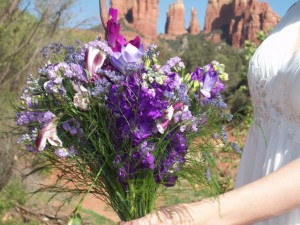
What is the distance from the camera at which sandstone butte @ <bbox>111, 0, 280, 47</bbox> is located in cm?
7044

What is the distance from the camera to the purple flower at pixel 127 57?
2.87 ft

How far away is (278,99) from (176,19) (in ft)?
281

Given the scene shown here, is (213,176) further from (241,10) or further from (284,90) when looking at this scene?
(241,10)

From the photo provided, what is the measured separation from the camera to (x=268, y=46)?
1401 millimetres

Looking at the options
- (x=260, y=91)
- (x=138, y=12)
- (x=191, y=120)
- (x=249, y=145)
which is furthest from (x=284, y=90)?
(x=138, y=12)

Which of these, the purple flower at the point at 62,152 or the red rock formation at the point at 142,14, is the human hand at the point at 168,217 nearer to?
the purple flower at the point at 62,152

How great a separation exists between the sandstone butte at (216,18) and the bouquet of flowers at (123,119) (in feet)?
217

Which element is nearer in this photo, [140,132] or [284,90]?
[140,132]

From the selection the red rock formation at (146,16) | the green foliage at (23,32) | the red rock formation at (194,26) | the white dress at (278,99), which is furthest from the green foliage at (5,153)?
the red rock formation at (194,26)

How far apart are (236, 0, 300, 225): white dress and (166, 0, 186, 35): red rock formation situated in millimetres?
82179

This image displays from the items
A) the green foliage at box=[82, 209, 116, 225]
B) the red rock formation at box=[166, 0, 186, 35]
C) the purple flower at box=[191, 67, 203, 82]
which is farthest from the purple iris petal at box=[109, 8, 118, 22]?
the red rock formation at box=[166, 0, 186, 35]

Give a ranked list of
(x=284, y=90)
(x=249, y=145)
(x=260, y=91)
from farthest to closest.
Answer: (x=249, y=145) → (x=260, y=91) → (x=284, y=90)

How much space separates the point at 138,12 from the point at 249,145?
78.0 meters

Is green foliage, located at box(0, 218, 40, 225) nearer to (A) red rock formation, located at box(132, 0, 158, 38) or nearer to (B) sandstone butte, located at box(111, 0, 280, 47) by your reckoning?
(B) sandstone butte, located at box(111, 0, 280, 47)
